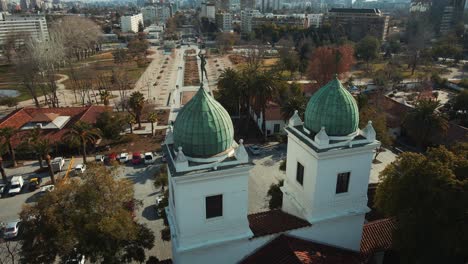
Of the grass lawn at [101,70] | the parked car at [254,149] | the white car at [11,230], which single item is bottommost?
the parked car at [254,149]

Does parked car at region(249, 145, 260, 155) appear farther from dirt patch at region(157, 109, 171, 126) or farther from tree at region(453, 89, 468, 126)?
tree at region(453, 89, 468, 126)

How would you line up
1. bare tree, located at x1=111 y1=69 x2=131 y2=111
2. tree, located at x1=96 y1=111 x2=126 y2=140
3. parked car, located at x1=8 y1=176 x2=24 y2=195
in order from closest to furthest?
parked car, located at x1=8 y1=176 x2=24 y2=195 → tree, located at x1=96 y1=111 x2=126 y2=140 → bare tree, located at x1=111 y1=69 x2=131 y2=111

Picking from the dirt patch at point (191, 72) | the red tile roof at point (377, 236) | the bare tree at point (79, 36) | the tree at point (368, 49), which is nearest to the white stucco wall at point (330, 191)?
the red tile roof at point (377, 236)

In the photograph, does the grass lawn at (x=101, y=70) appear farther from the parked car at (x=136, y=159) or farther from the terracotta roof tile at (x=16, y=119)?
→ the parked car at (x=136, y=159)

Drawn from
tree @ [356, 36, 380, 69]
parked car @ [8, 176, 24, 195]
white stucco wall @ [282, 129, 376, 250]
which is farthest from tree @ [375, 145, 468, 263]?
tree @ [356, 36, 380, 69]

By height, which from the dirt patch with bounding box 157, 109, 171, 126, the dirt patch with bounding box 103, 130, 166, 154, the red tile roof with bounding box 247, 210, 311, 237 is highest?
the red tile roof with bounding box 247, 210, 311, 237

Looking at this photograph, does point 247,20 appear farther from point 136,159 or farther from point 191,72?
point 136,159

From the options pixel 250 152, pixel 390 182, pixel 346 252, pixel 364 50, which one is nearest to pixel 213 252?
pixel 346 252
